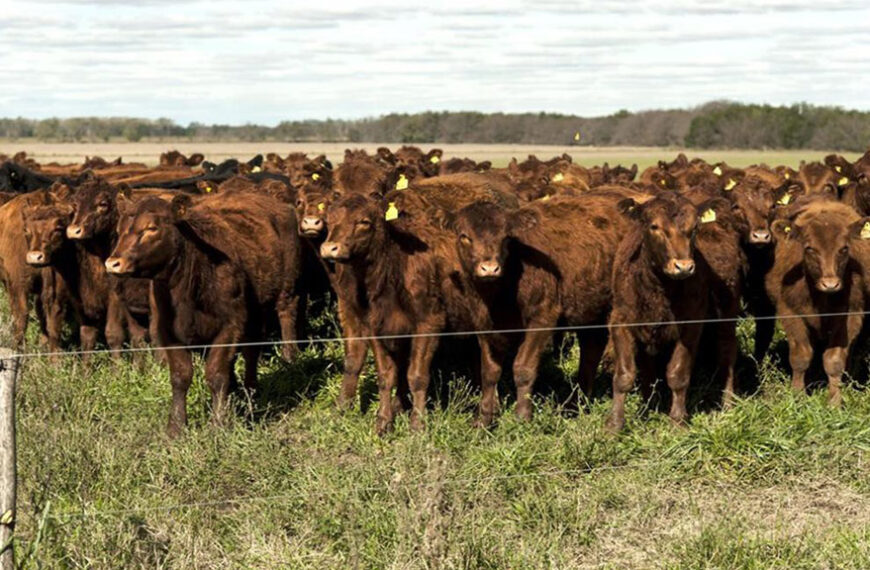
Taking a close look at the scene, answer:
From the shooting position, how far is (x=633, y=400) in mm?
8266

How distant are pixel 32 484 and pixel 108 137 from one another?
124109 mm

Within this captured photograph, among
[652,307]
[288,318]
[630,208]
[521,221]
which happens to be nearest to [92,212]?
[288,318]

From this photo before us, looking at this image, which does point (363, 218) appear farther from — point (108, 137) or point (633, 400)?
point (108, 137)

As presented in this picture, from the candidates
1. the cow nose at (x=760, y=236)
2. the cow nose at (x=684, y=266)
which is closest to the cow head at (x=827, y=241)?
the cow nose at (x=760, y=236)

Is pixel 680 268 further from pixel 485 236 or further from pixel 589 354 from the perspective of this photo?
pixel 589 354

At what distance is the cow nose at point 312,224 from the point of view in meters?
8.56

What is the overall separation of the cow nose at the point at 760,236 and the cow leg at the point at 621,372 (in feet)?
5.05

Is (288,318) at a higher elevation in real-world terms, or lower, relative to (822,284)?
lower

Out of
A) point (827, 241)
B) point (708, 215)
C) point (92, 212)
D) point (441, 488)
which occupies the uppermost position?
point (708, 215)

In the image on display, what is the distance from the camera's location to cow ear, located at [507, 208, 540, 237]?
25.3ft

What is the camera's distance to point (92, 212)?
910 centimetres

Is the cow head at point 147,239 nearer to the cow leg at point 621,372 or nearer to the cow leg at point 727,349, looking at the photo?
the cow leg at point 621,372

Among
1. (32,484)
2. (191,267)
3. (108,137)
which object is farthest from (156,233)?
(108,137)

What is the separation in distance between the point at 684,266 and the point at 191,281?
3.26 meters
